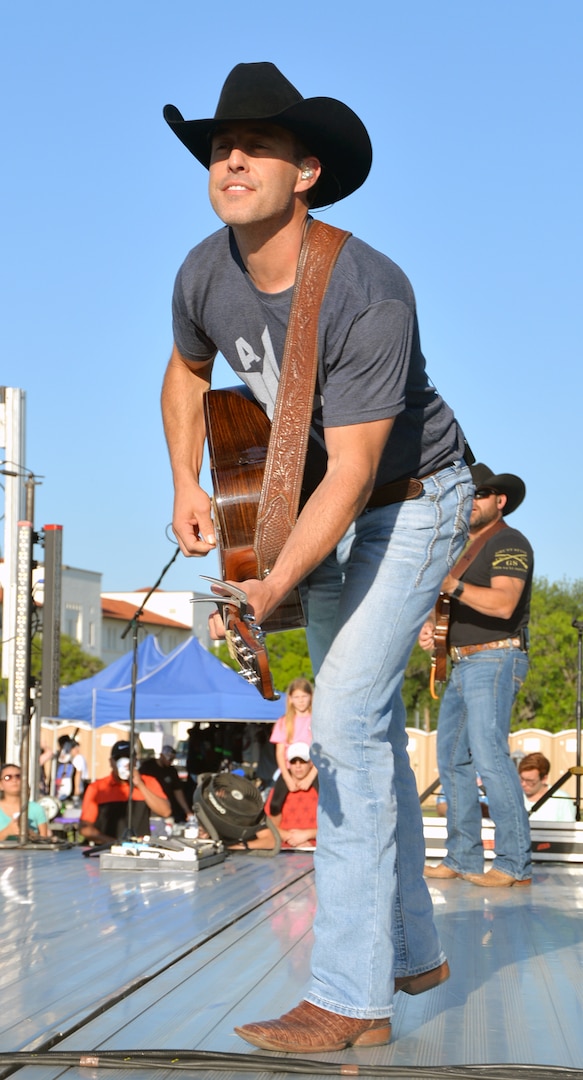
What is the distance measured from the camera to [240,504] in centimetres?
285

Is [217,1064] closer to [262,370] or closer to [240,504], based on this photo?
[240,504]

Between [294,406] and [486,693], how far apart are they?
10.8 ft

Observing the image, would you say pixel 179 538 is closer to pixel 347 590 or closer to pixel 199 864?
pixel 347 590

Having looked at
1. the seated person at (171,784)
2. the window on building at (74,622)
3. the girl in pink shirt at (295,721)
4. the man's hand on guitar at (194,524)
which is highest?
the window on building at (74,622)

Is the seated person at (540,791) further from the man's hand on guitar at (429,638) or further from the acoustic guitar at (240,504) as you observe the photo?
the acoustic guitar at (240,504)

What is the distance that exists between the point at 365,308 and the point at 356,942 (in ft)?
4.49

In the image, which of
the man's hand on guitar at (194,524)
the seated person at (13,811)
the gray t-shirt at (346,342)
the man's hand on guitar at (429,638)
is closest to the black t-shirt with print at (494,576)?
the man's hand on guitar at (429,638)

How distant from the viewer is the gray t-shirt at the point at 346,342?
2.65m

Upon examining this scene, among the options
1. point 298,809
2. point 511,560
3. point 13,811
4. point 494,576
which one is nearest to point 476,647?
point 494,576

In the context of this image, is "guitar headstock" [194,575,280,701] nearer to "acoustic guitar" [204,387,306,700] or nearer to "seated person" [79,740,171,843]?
"acoustic guitar" [204,387,306,700]

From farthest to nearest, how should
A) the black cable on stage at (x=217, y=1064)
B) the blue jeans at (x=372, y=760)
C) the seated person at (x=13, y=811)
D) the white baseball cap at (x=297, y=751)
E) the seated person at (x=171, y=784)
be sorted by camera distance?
the seated person at (x=171, y=784)
the white baseball cap at (x=297, y=751)
the seated person at (x=13, y=811)
the blue jeans at (x=372, y=760)
the black cable on stage at (x=217, y=1064)

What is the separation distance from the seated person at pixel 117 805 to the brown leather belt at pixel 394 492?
761 cm

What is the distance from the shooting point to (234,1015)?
2.75 meters

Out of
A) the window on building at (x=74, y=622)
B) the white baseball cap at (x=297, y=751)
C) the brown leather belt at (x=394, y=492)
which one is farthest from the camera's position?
the window on building at (x=74, y=622)
